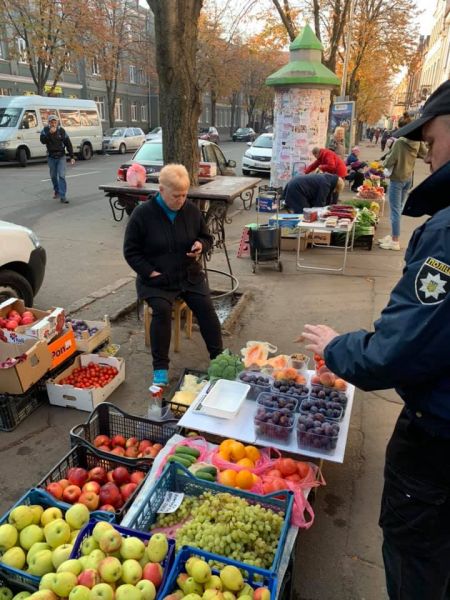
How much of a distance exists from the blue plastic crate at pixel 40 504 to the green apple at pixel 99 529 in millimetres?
158

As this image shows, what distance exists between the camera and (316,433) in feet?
8.87

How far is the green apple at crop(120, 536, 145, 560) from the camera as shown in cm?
194

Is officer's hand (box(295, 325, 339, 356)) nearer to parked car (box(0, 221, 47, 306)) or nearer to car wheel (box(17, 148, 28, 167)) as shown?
parked car (box(0, 221, 47, 306))

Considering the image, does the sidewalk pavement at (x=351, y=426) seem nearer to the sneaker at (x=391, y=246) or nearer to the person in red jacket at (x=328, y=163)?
the sneaker at (x=391, y=246)

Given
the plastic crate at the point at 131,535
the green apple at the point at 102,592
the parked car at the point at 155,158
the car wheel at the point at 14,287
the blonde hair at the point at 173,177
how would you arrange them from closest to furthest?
the green apple at the point at 102,592, the plastic crate at the point at 131,535, the blonde hair at the point at 173,177, the car wheel at the point at 14,287, the parked car at the point at 155,158

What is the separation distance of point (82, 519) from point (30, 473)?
112 cm

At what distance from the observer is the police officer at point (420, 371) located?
145cm

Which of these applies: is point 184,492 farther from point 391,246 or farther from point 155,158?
point 155,158

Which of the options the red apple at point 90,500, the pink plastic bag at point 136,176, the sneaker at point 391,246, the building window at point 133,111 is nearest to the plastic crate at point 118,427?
the red apple at point 90,500

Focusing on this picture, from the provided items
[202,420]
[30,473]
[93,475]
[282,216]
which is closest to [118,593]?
[93,475]

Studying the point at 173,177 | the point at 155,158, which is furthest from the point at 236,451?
the point at 155,158

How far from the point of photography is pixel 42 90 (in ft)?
87.2

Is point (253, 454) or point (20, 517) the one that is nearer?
point (20, 517)

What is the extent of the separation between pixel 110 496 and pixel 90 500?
11 cm
